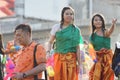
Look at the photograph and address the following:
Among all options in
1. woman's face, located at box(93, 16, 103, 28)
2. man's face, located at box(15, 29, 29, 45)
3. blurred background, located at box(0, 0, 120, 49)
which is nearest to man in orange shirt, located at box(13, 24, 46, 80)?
man's face, located at box(15, 29, 29, 45)

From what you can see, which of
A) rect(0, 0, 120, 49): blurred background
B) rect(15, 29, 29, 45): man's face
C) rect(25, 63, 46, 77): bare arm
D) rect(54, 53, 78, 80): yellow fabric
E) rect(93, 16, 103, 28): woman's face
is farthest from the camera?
rect(0, 0, 120, 49): blurred background

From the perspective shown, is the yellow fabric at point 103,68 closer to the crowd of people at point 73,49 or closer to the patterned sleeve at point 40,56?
the crowd of people at point 73,49

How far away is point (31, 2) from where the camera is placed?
827 inches

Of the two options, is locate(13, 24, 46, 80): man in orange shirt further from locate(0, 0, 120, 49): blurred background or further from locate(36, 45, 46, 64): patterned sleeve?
locate(0, 0, 120, 49): blurred background

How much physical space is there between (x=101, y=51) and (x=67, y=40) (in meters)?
0.70

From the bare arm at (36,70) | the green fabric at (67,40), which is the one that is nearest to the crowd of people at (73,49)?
the green fabric at (67,40)

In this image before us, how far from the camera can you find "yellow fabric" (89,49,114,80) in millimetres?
9359

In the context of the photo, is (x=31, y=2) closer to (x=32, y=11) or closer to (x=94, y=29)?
(x=32, y=11)

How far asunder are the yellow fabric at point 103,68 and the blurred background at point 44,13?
904 centimetres

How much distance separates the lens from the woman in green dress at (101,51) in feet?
30.8

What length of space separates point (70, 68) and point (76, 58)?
0.19 meters

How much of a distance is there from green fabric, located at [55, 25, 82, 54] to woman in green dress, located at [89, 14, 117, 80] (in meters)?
0.44

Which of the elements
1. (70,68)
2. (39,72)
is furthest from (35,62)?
(70,68)

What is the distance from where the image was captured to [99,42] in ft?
31.0
